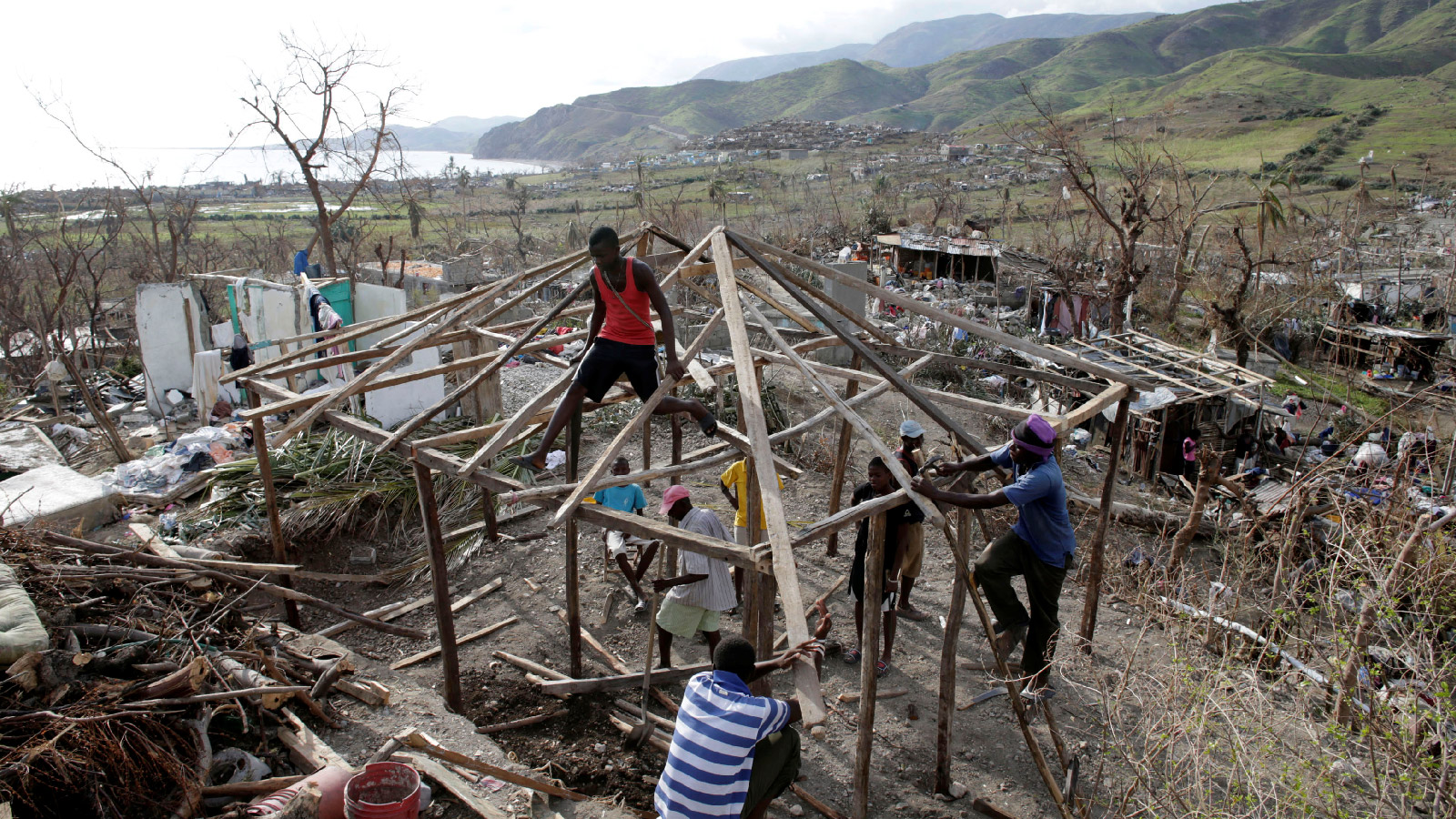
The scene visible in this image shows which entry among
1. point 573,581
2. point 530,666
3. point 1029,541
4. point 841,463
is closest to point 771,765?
point 1029,541

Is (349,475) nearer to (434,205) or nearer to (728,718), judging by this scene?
(728,718)

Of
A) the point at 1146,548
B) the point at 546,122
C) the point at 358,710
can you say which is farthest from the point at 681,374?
the point at 546,122

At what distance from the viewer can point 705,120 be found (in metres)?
123

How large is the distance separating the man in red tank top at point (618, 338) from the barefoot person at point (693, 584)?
1.96 feet

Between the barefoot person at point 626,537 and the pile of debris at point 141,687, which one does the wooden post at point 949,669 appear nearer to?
the barefoot person at point 626,537

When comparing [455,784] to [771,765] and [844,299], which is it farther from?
[844,299]

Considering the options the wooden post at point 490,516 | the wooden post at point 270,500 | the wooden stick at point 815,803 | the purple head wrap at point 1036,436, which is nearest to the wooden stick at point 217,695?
the wooden post at point 270,500

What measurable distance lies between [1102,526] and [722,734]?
3.36 meters

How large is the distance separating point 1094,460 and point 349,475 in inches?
425

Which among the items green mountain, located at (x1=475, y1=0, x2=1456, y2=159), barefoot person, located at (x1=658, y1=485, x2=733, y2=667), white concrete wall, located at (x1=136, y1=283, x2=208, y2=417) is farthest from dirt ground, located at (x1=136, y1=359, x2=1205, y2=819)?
green mountain, located at (x1=475, y1=0, x2=1456, y2=159)

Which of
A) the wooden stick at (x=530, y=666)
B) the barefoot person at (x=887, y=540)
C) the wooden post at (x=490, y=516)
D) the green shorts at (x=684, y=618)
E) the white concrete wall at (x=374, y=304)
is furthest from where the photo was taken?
the white concrete wall at (x=374, y=304)

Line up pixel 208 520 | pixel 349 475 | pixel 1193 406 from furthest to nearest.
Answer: pixel 1193 406 → pixel 349 475 → pixel 208 520

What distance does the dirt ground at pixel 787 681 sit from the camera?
4.74 m

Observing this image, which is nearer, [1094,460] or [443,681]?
[443,681]
